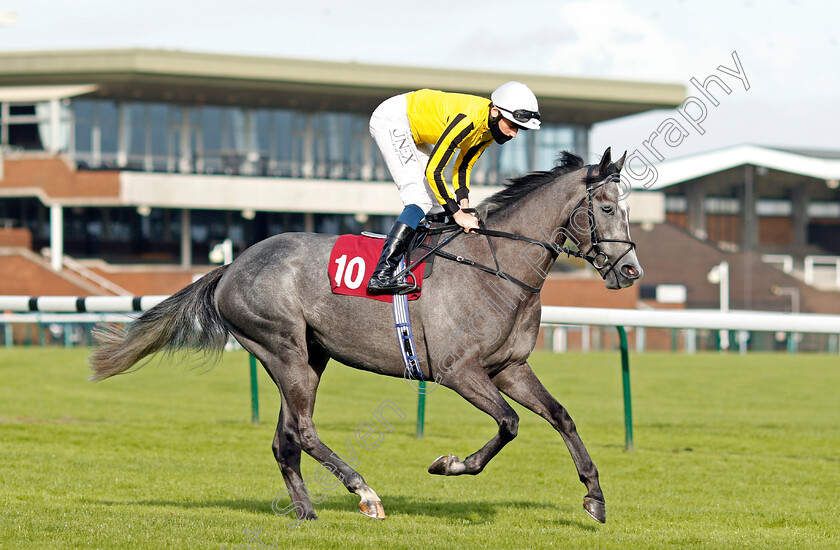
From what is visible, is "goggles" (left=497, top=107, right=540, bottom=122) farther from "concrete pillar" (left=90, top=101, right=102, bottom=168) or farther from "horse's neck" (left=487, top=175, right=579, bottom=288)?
"concrete pillar" (left=90, top=101, right=102, bottom=168)

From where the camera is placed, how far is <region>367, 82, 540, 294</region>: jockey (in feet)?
17.8

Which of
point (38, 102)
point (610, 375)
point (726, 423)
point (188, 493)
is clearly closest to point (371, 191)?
point (38, 102)

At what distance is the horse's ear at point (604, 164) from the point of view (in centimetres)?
527

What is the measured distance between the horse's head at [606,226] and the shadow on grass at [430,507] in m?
1.34

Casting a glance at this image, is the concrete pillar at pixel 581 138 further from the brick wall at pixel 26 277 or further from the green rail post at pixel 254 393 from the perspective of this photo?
the green rail post at pixel 254 393

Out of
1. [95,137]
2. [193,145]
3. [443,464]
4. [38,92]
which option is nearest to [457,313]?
[443,464]

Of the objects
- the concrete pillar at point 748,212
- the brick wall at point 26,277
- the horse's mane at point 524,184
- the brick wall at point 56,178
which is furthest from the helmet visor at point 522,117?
the concrete pillar at point 748,212

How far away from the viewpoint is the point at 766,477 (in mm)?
7582

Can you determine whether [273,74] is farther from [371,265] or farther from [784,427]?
[371,265]

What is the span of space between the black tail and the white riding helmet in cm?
201

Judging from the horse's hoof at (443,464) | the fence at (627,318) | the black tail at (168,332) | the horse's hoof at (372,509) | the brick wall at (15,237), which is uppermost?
the black tail at (168,332)

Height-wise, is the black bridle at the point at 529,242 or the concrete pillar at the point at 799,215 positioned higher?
the black bridle at the point at 529,242

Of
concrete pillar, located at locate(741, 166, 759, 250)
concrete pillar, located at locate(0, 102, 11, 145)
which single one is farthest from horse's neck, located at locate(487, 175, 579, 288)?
concrete pillar, located at locate(741, 166, 759, 250)

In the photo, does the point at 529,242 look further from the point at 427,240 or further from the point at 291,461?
the point at 291,461
